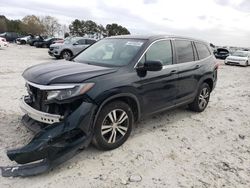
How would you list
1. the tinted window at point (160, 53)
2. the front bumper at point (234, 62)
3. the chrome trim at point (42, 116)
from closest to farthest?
the chrome trim at point (42, 116) < the tinted window at point (160, 53) < the front bumper at point (234, 62)

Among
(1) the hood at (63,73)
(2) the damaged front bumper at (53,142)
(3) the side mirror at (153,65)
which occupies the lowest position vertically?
(2) the damaged front bumper at (53,142)

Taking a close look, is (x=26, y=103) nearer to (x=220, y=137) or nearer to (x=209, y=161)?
(x=209, y=161)

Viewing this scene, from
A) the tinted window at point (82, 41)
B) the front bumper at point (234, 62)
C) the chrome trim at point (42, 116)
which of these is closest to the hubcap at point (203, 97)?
the chrome trim at point (42, 116)

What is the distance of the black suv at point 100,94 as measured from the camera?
3.42m

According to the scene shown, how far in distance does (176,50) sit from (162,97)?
107 cm

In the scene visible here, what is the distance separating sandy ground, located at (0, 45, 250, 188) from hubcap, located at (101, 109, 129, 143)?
0.22 metres

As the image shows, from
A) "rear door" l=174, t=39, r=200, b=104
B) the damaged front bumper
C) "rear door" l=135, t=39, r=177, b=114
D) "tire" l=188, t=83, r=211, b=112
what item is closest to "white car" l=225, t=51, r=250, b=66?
"tire" l=188, t=83, r=211, b=112

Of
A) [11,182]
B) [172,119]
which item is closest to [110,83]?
[11,182]

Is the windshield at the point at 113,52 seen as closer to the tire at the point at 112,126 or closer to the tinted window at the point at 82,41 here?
the tire at the point at 112,126

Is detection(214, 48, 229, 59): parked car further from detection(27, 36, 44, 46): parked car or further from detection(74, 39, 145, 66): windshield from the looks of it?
detection(74, 39, 145, 66): windshield

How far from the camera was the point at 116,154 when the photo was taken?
404cm

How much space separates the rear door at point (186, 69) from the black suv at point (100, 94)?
0.02 metres

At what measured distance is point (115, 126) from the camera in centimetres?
409

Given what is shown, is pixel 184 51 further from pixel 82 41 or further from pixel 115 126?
pixel 82 41
